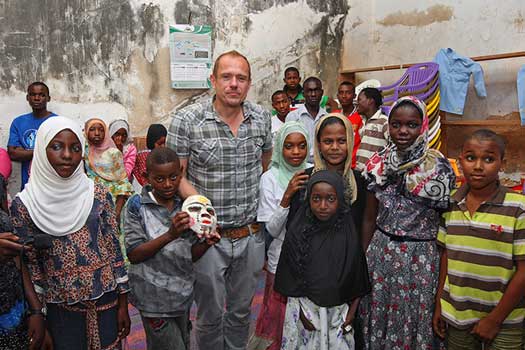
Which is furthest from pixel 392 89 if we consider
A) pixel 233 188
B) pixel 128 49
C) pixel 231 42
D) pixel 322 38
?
pixel 233 188

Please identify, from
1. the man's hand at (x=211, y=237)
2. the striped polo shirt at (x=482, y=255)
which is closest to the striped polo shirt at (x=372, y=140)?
the striped polo shirt at (x=482, y=255)

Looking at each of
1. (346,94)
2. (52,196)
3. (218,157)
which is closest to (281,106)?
(346,94)

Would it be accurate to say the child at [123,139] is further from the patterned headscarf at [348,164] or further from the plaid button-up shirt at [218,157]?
the patterned headscarf at [348,164]

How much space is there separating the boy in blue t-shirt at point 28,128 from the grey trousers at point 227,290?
2.62 metres

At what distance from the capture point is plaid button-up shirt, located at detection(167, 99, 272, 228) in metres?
2.38

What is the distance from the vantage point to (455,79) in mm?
5242

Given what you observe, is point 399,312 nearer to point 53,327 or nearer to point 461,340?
point 461,340

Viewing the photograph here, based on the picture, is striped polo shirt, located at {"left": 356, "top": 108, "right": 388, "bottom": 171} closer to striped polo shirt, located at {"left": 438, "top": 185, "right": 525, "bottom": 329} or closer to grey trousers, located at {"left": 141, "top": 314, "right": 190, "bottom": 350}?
striped polo shirt, located at {"left": 438, "top": 185, "right": 525, "bottom": 329}

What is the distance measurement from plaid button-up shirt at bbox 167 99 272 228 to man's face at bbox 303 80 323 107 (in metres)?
2.33

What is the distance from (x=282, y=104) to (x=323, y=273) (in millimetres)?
3083

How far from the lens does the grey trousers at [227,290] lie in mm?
2441

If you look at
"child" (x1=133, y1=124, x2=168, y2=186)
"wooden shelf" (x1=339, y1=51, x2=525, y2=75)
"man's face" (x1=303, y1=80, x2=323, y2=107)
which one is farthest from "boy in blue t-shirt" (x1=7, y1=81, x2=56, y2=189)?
"wooden shelf" (x1=339, y1=51, x2=525, y2=75)

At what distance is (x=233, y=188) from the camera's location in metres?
2.42

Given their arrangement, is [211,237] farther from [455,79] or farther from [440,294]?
[455,79]
